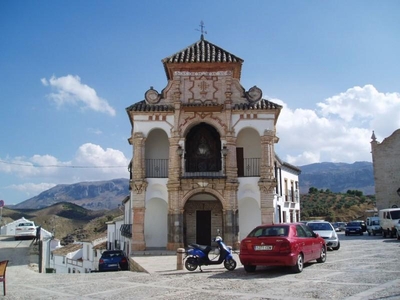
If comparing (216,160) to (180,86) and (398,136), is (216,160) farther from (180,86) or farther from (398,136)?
(398,136)

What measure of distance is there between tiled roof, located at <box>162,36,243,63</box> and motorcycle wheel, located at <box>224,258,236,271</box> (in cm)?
1396

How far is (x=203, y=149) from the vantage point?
2638cm

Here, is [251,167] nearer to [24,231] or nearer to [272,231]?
[272,231]

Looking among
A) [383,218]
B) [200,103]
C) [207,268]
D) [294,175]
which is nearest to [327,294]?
[207,268]

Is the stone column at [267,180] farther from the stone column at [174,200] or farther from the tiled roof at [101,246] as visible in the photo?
the tiled roof at [101,246]

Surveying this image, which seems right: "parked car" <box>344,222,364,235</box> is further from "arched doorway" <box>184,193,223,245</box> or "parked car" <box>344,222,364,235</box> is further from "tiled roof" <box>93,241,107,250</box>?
"tiled roof" <box>93,241,107,250</box>

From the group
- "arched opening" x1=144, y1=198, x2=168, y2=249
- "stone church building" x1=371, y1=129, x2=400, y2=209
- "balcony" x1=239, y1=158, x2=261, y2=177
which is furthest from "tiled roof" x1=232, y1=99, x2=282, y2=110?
"stone church building" x1=371, y1=129, x2=400, y2=209

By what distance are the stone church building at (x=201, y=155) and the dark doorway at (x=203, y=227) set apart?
60 millimetres

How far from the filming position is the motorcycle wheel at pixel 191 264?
14.9 metres

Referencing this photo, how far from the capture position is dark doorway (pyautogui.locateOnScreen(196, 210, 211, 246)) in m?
25.9

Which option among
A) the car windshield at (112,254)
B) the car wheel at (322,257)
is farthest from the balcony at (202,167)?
A: the car wheel at (322,257)

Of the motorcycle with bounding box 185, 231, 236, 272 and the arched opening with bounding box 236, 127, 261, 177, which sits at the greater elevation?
the arched opening with bounding box 236, 127, 261, 177

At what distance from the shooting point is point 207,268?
15812 millimetres

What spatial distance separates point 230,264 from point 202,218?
1150 cm
